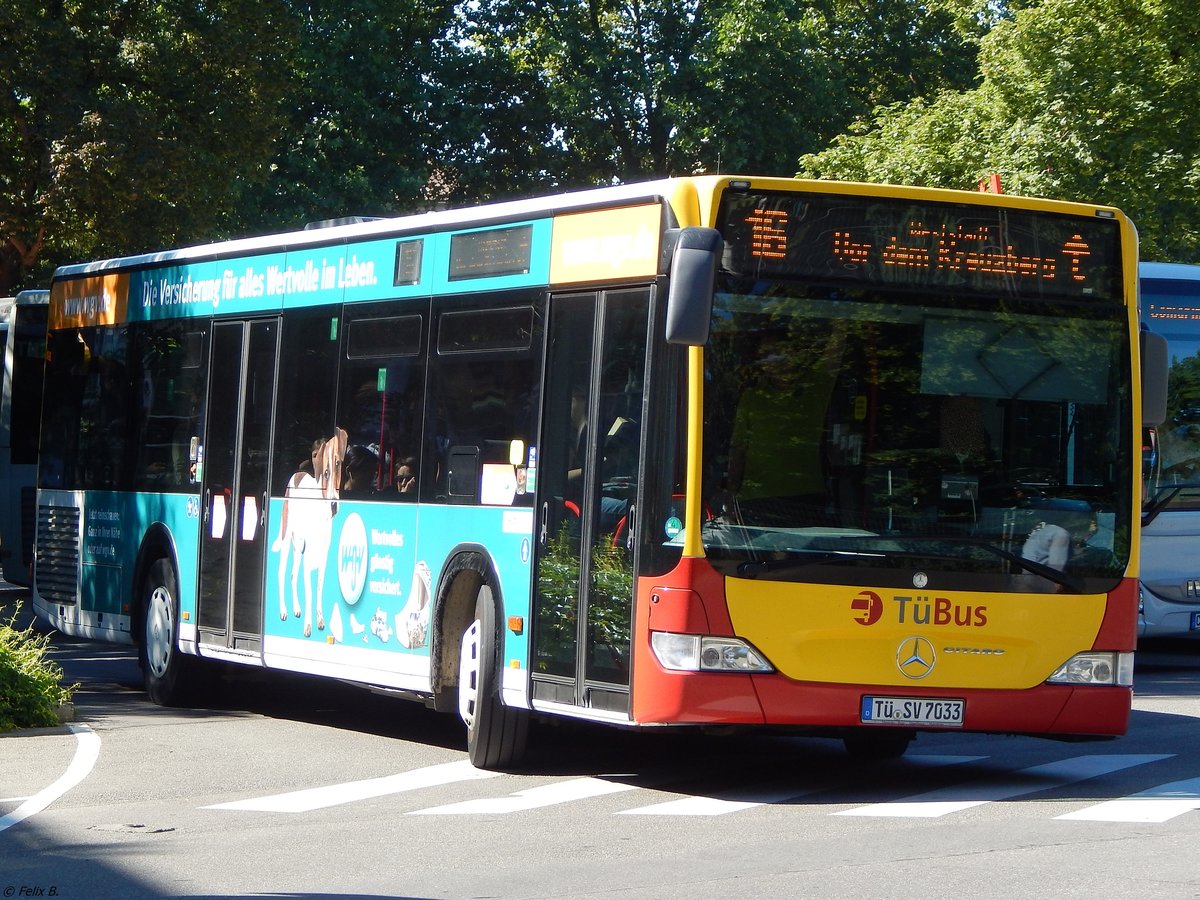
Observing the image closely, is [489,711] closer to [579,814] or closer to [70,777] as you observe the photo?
[579,814]

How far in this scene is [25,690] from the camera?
12.1m

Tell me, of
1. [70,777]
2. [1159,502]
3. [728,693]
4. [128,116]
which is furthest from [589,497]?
[128,116]

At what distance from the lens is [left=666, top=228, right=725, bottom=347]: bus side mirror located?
8.82 metres

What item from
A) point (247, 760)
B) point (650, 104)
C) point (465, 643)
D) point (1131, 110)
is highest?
point (650, 104)

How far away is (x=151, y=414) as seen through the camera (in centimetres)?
1478

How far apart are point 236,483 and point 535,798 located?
4.76m

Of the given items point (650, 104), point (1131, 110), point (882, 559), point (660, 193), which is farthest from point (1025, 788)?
point (650, 104)

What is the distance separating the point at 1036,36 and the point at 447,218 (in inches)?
658

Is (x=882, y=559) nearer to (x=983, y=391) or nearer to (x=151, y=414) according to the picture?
(x=983, y=391)

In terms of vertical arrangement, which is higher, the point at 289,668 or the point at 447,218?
the point at 447,218

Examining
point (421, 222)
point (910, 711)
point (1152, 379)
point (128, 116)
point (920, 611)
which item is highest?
point (128, 116)

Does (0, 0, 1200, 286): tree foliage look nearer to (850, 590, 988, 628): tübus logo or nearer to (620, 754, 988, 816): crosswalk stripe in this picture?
(850, 590, 988, 628): tübus logo

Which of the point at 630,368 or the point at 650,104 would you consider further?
the point at 650,104

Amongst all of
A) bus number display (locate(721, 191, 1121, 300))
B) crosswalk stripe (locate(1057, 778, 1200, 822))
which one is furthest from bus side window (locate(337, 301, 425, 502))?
crosswalk stripe (locate(1057, 778, 1200, 822))
